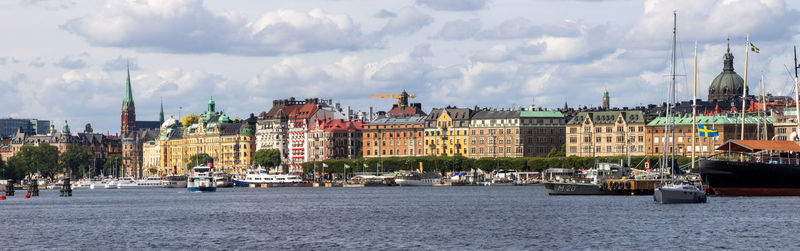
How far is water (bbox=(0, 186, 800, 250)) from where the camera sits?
2672 inches

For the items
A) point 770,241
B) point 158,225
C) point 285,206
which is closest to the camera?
point 770,241

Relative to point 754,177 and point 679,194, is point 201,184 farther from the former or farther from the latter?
point 679,194

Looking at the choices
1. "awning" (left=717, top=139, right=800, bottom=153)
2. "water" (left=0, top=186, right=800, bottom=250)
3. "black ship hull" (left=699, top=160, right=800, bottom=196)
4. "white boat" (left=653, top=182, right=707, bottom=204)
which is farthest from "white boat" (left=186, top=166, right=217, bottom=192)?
"white boat" (left=653, top=182, right=707, bottom=204)

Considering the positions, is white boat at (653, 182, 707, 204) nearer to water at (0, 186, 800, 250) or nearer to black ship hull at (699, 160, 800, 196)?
water at (0, 186, 800, 250)

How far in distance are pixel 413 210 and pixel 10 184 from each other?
75715mm

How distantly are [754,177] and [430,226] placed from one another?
3820cm

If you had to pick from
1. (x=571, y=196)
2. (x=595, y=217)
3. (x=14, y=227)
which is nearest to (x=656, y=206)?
(x=595, y=217)

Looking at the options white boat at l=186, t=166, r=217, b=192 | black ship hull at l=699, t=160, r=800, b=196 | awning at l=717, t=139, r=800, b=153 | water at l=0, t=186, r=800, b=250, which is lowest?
water at l=0, t=186, r=800, b=250

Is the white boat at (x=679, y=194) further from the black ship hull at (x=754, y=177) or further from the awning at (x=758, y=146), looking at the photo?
the awning at (x=758, y=146)

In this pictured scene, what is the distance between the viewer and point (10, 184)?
163 metres

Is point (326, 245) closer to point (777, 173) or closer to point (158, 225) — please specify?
point (158, 225)

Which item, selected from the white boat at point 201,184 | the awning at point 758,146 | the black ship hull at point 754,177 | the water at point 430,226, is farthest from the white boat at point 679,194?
the white boat at point 201,184

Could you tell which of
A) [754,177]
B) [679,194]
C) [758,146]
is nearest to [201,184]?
[758,146]

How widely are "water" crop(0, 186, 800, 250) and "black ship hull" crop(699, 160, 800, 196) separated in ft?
3.96
